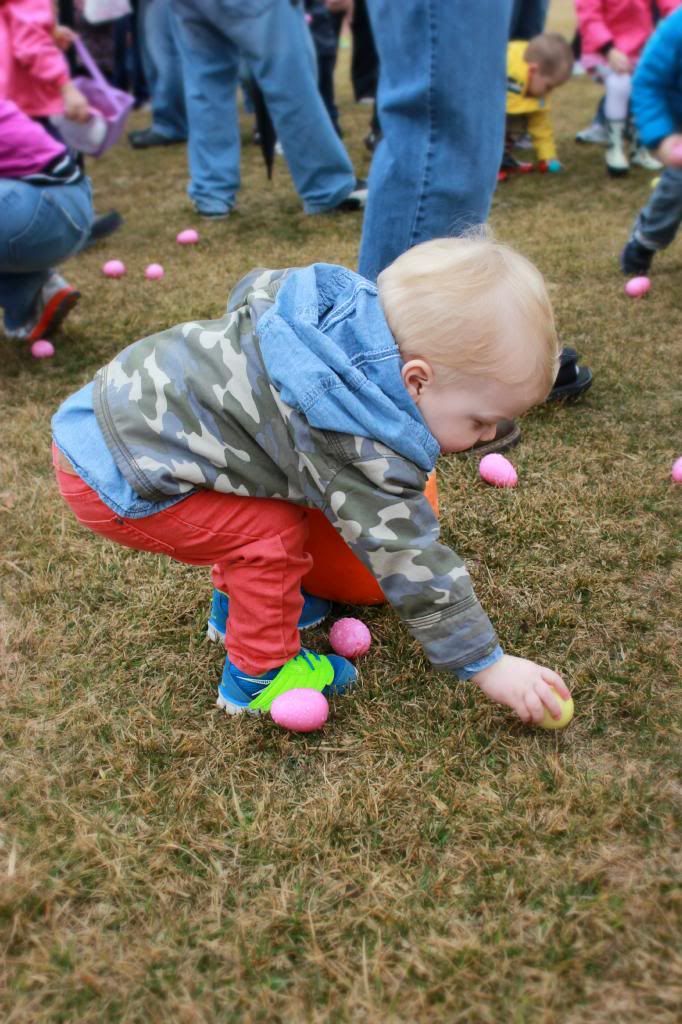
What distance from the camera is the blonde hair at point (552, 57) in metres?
5.36

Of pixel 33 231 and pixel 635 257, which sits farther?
pixel 635 257

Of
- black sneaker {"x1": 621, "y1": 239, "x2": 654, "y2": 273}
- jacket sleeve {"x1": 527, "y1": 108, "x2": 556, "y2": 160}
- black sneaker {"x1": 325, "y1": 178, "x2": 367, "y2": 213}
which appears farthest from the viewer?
jacket sleeve {"x1": 527, "y1": 108, "x2": 556, "y2": 160}

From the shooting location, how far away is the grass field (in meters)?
1.25

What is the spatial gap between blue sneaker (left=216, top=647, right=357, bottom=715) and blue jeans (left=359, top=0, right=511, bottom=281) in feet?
4.52

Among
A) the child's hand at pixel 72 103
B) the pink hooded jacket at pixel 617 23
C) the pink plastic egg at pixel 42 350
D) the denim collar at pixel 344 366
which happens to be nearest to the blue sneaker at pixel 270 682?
the denim collar at pixel 344 366

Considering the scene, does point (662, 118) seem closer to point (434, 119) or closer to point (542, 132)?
point (434, 119)

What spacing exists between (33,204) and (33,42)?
53.5 inches

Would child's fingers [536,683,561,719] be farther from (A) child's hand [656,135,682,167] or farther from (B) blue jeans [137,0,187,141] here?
(B) blue jeans [137,0,187,141]

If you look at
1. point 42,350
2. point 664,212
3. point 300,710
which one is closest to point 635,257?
point 664,212

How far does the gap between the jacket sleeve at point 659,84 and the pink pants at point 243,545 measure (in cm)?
267

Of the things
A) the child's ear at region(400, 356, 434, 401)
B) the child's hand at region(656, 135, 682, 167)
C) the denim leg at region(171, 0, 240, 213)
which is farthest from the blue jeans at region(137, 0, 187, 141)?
the child's ear at region(400, 356, 434, 401)

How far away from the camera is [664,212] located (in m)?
3.50

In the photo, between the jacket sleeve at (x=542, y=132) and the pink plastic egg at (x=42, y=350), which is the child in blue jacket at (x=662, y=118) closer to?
the jacket sleeve at (x=542, y=132)

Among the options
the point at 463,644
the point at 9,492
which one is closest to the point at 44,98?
the point at 9,492
